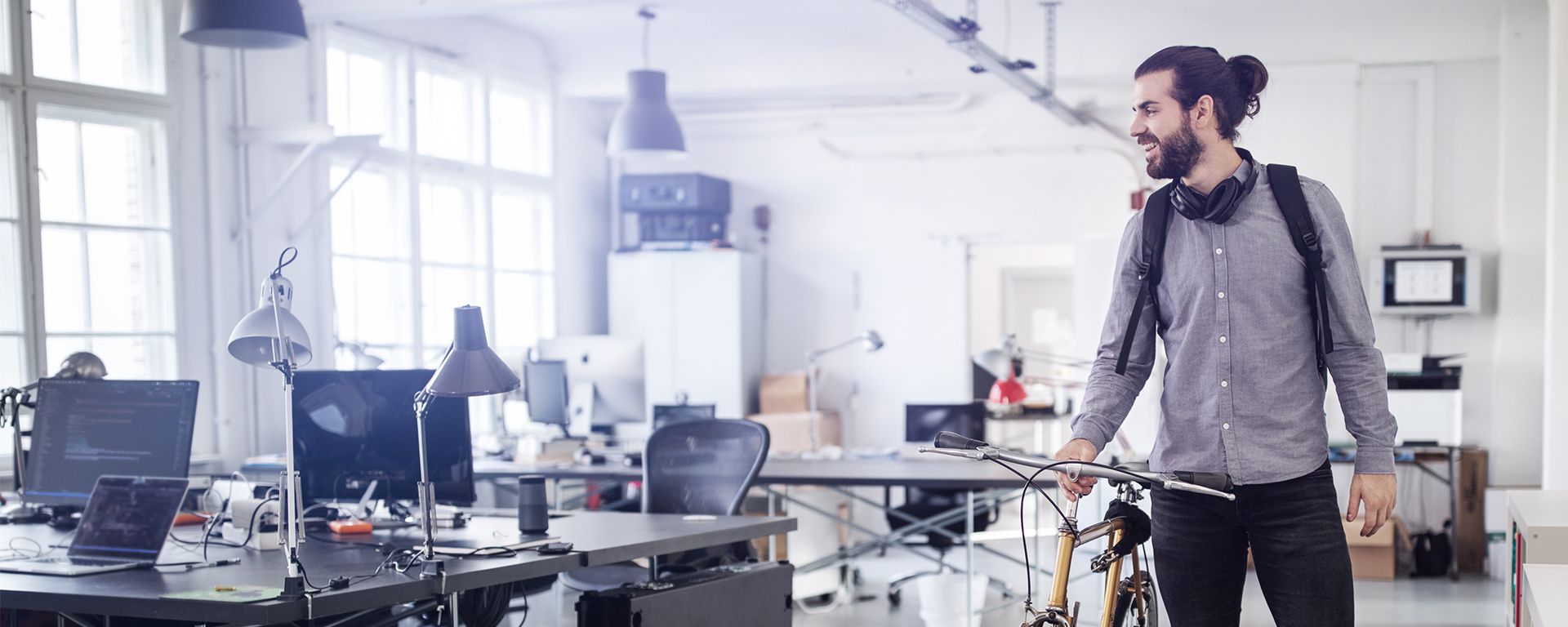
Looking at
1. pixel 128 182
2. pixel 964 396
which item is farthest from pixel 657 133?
pixel 964 396

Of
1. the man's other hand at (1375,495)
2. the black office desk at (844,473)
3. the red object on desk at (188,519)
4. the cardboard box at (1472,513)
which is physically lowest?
the cardboard box at (1472,513)

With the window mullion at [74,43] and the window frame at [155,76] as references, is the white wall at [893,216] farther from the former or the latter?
→ the window mullion at [74,43]

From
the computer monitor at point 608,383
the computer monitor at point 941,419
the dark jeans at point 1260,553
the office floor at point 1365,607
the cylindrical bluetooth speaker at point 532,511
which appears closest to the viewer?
the dark jeans at point 1260,553

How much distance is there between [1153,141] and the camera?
6.91 ft

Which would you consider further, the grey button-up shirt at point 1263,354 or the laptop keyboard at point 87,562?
the laptop keyboard at point 87,562

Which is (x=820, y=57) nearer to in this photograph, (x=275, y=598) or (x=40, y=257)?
(x=40, y=257)

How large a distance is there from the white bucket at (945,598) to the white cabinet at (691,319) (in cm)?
355

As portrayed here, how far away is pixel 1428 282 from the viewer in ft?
24.8

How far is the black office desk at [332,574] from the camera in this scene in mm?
Answer: 2605

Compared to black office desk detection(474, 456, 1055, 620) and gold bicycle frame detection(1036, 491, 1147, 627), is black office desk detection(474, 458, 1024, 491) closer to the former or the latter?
black office desk detection(474, 456, 1055, 620)

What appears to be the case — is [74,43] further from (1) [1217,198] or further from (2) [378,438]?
(1) [1217,198]

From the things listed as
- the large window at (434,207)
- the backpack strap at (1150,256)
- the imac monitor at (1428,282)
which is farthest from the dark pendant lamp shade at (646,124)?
the backpack strap at (1150,256)

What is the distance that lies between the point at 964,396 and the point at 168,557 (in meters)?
6.36

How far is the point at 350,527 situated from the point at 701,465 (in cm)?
139
